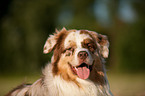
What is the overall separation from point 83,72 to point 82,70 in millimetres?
54

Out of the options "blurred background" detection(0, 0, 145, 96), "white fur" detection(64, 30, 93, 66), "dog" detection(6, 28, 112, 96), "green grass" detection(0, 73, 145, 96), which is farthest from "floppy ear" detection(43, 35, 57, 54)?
"blurred background" detection(0, 0, 145, 96)

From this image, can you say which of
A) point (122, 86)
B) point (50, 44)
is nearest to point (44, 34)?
point (122, 86)

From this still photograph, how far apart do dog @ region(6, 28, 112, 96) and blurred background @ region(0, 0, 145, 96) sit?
15788 millimetres

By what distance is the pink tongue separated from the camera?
4.74 meters

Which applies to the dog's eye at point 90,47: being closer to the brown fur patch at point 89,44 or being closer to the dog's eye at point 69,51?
the brown fur patch at point 89,44

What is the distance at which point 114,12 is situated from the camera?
108 feet

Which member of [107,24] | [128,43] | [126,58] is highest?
[107,24]

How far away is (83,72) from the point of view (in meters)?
4.80

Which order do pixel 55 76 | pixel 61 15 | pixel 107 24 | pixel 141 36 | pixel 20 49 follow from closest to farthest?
pixel 55 76 → pixel 141 36 → pixel 20 49 → pixel 107 24 → pixel 61 15

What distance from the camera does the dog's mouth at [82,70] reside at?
15.6 ft

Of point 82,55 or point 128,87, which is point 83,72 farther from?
point 128,87

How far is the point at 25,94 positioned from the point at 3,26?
76.8ft

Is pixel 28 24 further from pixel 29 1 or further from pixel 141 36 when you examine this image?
pixel 141 36

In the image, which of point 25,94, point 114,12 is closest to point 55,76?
point 25,94
